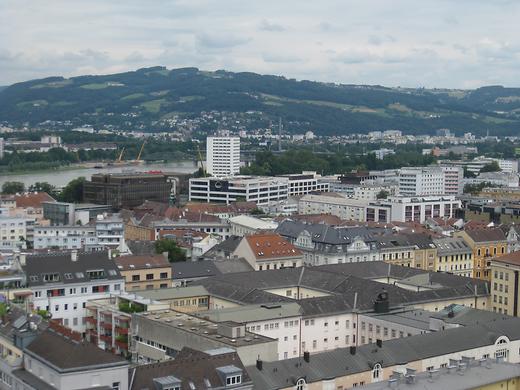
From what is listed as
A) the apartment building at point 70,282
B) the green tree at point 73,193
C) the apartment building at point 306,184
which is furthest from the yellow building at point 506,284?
the apartment building at point 306,184

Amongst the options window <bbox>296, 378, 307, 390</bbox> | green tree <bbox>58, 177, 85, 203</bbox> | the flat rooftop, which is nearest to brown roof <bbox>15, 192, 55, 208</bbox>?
green tree <bbox>58, 177, 85, 203</bbox>

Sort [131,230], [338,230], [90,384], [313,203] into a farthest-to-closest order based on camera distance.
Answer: [313,203], [131,230], [338,230], [90,384]

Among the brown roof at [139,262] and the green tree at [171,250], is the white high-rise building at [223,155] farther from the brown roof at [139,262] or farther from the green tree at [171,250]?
the brown roof at [139,262]

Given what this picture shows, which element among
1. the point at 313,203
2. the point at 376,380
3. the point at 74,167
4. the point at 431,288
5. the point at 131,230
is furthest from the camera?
the point at 74,167

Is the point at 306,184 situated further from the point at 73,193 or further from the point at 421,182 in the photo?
the point at 73,193

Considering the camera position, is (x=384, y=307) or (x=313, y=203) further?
(x=313, y=203)

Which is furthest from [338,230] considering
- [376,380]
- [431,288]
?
[376,380]

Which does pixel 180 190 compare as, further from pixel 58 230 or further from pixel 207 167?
pixel 58 230
